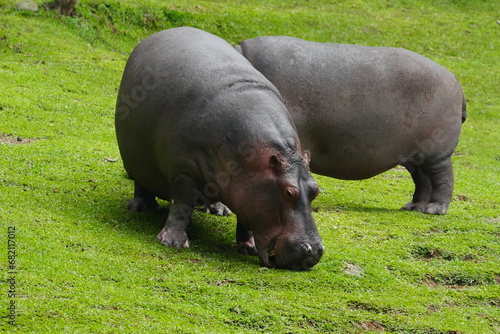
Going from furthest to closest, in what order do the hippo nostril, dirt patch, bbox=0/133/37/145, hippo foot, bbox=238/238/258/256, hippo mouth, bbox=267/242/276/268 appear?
1. dirt patch, bbox=0/133/37/145
2. hippo foot, bbox=238/238/258/256
3. hippo mouth, bbox=267/242/276/268
4. the hippo nostril

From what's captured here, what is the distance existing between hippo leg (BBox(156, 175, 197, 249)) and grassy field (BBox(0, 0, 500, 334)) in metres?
0.16

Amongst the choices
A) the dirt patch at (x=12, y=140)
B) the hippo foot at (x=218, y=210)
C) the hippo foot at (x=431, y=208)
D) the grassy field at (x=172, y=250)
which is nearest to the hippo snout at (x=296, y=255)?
the grassy field at (x=172, y=250)

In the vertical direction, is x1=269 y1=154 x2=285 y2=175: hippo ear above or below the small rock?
above

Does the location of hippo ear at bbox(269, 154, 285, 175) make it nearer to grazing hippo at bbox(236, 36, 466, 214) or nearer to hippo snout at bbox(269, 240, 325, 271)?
hippo snout at bbox(269, 240, 325, 271)

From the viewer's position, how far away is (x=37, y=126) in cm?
1166

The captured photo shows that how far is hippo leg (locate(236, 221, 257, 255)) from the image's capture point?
750cm

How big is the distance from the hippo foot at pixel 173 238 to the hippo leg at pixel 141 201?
3.64 ft

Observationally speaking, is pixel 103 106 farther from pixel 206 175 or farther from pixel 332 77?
pixel 206 175

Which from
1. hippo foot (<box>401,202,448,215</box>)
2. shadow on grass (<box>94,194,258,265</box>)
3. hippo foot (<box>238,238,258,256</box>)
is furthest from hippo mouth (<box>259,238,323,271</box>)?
hippo foot (<box>401,202,448,215</box>)

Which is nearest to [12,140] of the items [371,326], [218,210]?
[218,210]

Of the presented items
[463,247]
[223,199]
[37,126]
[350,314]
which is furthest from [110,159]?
[350,314]

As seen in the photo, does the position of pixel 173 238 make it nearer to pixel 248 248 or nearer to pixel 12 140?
pixel 248 248

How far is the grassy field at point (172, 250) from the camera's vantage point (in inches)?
227

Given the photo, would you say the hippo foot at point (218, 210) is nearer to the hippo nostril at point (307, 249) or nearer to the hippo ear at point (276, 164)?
the hippo ear at point (276, 164)
